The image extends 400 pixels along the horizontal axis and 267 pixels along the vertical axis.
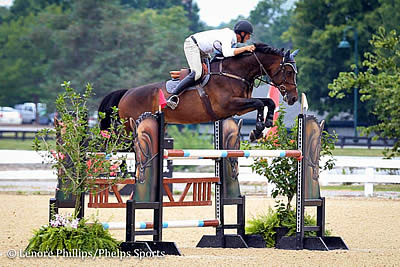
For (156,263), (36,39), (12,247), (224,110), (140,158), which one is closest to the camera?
(156,263)

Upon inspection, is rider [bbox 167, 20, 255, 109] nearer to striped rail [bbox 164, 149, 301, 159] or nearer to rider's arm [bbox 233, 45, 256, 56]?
rider's arm [bbox 233, 45, 256, 56]

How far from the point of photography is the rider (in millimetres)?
8969

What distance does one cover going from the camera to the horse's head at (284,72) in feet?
29.0

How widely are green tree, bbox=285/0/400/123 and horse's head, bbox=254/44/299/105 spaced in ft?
103

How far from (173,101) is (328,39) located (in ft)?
109

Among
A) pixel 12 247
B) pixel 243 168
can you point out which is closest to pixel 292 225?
pixel 12 247

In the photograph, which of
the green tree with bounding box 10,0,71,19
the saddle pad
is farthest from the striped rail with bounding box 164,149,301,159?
the green tree with bounding box 10,0,71,19

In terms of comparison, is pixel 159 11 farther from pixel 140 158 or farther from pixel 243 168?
pixel 140 158

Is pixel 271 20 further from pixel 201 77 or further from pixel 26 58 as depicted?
pixel 201 77

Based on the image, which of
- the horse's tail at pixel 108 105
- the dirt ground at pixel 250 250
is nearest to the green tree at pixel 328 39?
the dirt ground at pixel 250 250

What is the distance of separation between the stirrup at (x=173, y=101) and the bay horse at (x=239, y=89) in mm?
76

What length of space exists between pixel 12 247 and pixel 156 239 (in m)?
1.61

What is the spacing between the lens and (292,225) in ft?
27.9

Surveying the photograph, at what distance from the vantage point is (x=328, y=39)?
41281 millimetres
